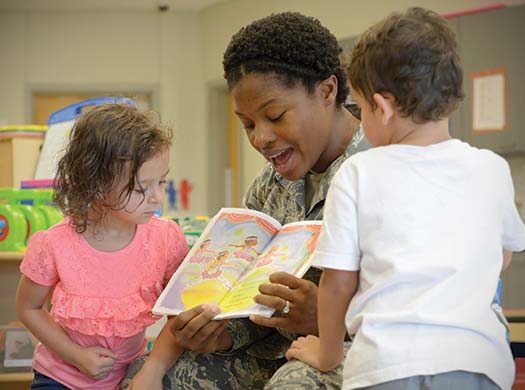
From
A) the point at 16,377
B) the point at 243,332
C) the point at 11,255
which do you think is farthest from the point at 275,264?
the point at 16,377

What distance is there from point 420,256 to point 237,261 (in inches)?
21.1

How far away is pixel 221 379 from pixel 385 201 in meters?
0.66

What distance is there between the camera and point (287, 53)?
62.5 inches

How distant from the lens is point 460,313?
1.08 meters

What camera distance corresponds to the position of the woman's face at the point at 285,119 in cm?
157

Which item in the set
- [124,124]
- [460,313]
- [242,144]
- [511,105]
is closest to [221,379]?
[124,124]

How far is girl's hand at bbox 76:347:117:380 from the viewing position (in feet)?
5.06

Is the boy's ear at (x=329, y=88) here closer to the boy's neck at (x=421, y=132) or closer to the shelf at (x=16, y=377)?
the boy's neck at (x=421, y=132)

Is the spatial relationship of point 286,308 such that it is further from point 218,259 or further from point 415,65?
point 415,65

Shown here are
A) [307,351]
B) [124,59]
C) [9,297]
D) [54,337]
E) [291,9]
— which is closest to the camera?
[307,351]

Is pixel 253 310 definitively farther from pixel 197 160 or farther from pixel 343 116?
pixel 197 160

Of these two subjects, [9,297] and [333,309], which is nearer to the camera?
[333,309]

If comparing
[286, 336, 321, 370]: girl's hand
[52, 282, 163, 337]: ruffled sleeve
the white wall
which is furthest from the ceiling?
[286, 336, 321, 370]: girl's hand

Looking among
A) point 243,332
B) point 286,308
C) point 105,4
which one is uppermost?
point 105,4
